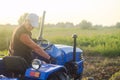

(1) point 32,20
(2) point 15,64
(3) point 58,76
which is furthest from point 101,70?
(2) point 15,64

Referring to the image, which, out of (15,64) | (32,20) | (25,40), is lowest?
(15,64)

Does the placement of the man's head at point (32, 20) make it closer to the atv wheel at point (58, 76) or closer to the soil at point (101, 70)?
the atv wheel at point (58, 76)

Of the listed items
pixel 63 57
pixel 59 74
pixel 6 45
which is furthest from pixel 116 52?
pixel 59 74

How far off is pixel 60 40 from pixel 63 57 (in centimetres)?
1816

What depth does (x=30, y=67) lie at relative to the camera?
588 cm

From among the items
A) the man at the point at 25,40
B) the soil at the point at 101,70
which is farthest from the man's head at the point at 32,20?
the soil at the point at 101,70

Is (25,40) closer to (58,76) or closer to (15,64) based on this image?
(15,64)

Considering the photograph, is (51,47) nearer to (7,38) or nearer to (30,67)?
(30,67)

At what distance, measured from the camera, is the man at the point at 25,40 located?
242 inches

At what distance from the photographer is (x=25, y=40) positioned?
6.12m

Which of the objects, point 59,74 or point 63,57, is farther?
point 63,57

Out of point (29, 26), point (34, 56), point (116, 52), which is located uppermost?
point (29, 26)

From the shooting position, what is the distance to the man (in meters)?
6.14

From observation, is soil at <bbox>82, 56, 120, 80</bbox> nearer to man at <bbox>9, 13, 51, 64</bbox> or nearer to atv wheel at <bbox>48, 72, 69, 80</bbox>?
atv wheel at <bbox>48, 72, 69, 80</bbox>
